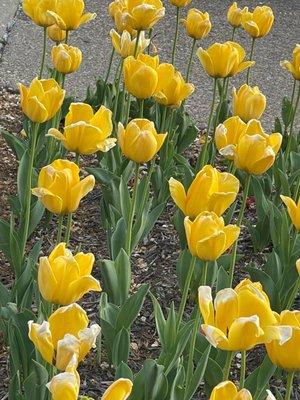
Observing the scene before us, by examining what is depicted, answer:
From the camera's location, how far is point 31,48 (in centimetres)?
483

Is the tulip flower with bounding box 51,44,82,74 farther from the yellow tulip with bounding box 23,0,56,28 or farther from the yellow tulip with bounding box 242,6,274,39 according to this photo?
the yellow tulip with bounding box 242,6,274,39

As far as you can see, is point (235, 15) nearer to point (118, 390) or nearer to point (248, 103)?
point (248, 103)

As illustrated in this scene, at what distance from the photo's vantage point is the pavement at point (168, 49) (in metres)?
4.49

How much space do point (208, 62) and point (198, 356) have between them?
1020 mm

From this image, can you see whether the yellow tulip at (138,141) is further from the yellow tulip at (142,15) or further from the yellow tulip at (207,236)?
the yellow tulip at (142,15)

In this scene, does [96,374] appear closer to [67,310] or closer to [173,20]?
[67,310]

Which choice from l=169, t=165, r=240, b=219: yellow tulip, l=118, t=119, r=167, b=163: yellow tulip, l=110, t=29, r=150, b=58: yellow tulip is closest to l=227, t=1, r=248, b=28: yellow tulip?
l=110, t=29, r=150, b=58: yellow tulip

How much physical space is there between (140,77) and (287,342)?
48.9 inches

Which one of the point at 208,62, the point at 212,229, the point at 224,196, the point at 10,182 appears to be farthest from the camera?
the point at 10,182

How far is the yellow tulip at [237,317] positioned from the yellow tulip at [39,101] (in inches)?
38.2

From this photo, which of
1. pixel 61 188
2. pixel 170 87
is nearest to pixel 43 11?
pixel 170 87

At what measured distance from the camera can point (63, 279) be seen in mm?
1765

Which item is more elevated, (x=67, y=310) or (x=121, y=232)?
(x=67, y=310)

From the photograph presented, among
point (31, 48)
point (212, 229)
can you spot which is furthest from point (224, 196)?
point (31, 48)
